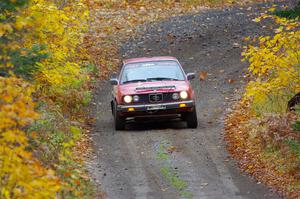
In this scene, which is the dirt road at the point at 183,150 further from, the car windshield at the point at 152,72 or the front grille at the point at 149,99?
the car windshield at the point at 152,72

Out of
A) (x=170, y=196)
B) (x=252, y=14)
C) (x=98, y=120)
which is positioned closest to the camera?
(x=170, y=196)

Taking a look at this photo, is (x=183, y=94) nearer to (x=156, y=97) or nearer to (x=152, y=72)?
(x=156, y=97)

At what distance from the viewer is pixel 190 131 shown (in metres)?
19.0

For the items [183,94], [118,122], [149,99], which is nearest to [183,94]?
[183,94]

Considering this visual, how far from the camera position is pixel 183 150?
17047 millimetres

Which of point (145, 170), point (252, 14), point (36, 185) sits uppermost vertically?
point (36, 185)

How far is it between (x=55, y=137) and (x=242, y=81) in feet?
41.2

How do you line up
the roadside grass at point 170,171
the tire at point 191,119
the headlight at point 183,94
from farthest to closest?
the tire at point 191,119 < the headlight at point 183,94 < the roadside grass at point 170,171

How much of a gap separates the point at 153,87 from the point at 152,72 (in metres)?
0.99

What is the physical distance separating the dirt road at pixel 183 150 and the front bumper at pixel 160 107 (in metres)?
0.55

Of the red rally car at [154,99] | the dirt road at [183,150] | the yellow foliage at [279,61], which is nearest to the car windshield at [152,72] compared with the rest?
the red rally car at [154,99]

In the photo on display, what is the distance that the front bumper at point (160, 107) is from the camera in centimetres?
1867

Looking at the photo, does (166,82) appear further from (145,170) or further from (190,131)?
(145,170)

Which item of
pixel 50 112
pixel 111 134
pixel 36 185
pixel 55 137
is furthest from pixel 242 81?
pixel 36 185
